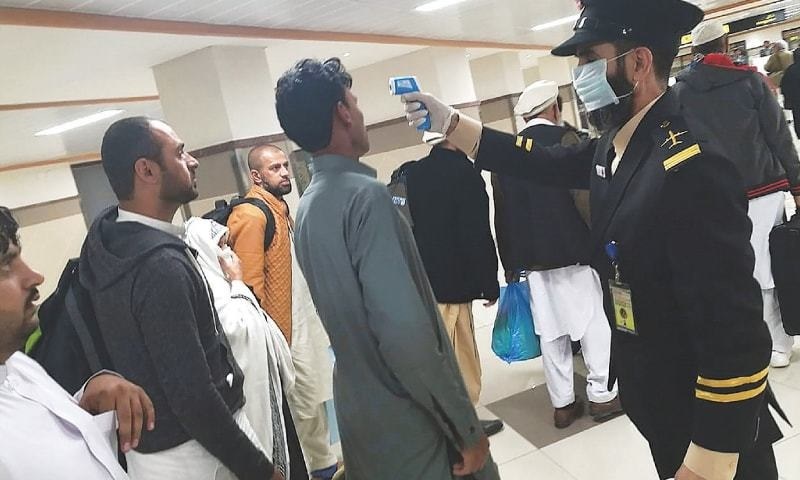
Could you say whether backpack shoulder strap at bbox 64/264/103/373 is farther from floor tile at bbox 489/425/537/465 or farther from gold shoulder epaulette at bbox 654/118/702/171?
floor tile at bbox 489/425/537/465

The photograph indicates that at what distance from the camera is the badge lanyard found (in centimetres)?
114

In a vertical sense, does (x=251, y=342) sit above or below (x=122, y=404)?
below

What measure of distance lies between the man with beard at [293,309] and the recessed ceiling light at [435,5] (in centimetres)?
247

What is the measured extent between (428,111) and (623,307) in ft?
2.50

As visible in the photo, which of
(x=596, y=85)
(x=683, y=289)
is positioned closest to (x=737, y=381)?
(x=683, y=289)

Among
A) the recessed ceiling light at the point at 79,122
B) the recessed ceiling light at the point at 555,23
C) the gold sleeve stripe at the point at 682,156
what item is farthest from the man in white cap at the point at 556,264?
the recessed ceiling light at the point at 79,122

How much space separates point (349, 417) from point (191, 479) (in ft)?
1.32

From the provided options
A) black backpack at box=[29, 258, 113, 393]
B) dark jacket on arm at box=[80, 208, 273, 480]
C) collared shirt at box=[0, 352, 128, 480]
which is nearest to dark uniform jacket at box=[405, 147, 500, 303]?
dark jacket on arm at box=[80, 208, 273, 480]

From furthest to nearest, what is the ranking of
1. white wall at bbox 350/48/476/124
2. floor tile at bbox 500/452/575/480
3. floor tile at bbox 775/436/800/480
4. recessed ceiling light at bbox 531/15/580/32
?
white wall at bbox 350/48/476/124
recessed ceiling light at bbox 531/15/580/32
floor tile at bbox 500/452/575/480
floor tile at bbox 775/436/800/480

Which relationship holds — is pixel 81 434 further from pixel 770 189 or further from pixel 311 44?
pixel 311 44

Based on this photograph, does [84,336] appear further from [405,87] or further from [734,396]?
[734,396]

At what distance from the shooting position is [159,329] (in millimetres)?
1260

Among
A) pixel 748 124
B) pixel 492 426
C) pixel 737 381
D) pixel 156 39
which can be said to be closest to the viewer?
pixel 737 381

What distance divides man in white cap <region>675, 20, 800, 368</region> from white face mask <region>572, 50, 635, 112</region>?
161 cm
